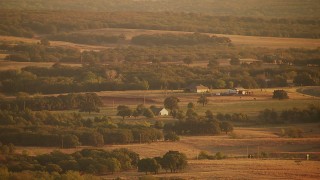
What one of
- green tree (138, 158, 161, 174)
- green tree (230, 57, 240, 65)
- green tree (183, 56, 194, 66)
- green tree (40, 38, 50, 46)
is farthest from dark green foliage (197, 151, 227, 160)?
green tree (40, 38, 50, 46)

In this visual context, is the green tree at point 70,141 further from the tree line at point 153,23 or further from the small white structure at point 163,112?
the tree line at point 153,23

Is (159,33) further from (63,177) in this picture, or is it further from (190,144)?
(63,177)

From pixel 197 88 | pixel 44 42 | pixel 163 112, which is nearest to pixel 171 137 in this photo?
pixel 163 112

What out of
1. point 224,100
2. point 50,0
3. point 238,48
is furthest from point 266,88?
point 50,0

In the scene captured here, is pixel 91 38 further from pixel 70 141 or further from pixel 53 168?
pixel 53 168

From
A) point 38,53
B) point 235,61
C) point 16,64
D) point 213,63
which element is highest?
point 38,53

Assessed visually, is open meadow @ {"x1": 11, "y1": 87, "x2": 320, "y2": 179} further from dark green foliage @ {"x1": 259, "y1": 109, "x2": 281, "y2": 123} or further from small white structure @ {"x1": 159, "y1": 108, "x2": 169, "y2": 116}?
small white structure @ {"x1": 159, "y1": 108, "x2": 169, "y2": 116}

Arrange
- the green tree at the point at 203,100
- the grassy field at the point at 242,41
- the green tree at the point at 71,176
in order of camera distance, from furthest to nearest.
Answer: the grassy field at the point at 242,41 → the green tree at the point at 203,100 → the green tree at the point at 71,176

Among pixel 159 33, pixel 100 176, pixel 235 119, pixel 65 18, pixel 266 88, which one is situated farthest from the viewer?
pixel 65 18

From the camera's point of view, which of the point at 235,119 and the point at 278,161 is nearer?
the point at 278,161

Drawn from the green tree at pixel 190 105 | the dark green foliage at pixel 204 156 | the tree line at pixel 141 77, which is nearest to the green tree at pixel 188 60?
the tree line at pixel 141 77

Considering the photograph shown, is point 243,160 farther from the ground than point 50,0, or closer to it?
closer to it
